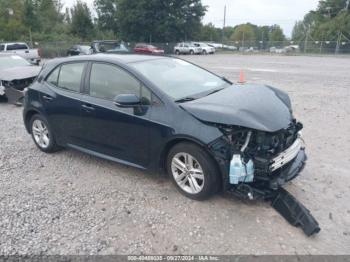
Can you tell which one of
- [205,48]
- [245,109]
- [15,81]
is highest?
[205,48]

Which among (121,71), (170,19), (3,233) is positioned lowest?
(3,233)

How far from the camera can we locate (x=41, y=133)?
5371mm

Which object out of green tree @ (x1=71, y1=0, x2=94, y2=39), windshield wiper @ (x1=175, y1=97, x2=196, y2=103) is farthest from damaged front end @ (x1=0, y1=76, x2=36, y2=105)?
green tree @ (x1=71, y1=0, x2=94, y2=39)

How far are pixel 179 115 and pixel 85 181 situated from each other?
1.71m

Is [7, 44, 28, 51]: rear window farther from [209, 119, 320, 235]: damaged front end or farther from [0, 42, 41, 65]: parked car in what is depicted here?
[209, 119, 320, 235]: damaged front end

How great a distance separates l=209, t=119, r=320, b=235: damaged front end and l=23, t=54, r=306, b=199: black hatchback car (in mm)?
10

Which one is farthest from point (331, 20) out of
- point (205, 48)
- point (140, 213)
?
point (140, 213)

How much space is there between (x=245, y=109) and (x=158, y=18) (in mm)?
42946

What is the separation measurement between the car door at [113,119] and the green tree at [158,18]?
4079cm

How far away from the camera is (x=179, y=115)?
3.61m

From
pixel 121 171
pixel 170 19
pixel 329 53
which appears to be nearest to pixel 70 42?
pixel 170 19

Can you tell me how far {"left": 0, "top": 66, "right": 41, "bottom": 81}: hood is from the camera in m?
9.11

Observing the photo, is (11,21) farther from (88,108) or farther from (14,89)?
(88,108)

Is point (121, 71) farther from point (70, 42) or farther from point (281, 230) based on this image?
point (70, 42)
